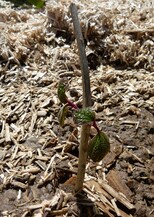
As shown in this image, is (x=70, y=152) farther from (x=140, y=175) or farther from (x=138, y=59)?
(x=138, y=59)

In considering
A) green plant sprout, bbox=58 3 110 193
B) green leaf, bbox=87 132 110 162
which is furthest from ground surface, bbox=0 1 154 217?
green leaf, bbox=87 132 110 162

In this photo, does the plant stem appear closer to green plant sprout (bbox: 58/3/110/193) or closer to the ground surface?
green plant sprout (bbox: 58/3/110/193)

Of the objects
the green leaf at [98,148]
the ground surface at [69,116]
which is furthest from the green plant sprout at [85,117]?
the ground surface at [69,116]

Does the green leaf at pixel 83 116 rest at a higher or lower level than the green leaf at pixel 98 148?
higher

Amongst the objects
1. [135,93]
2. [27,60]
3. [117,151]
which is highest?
[27,60]

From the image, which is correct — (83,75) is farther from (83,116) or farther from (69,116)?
(69,116)

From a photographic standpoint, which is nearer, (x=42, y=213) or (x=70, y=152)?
(x=42, y=213)

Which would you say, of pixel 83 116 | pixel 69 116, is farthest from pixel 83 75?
pixel 69 116

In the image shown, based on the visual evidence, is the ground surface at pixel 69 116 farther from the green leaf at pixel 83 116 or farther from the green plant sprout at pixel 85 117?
the green leaf at pixel 83 116

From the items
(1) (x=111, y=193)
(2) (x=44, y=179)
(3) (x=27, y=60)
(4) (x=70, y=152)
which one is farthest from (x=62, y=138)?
(3) (x=27, y=60)
